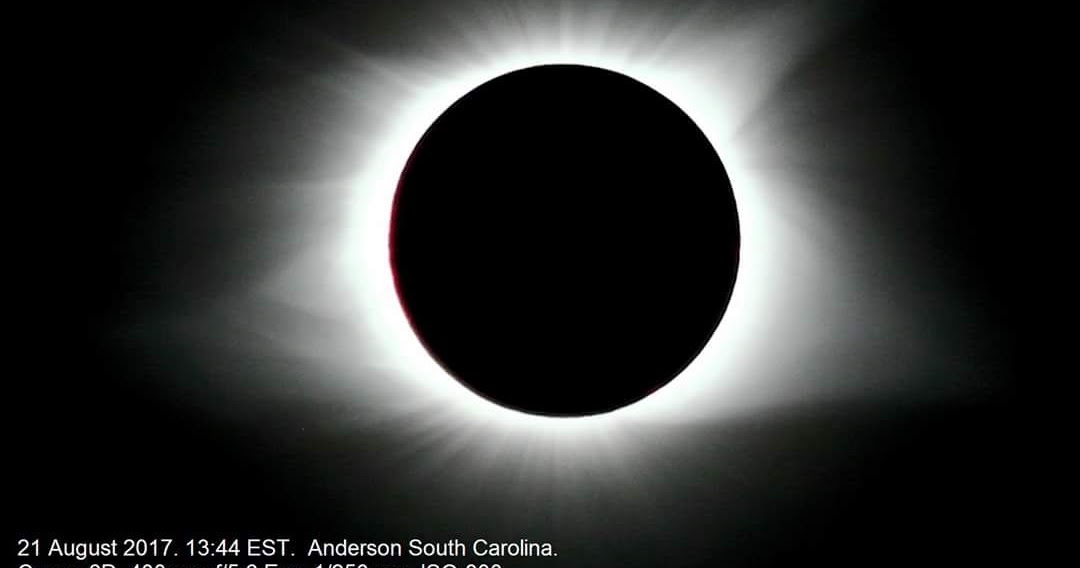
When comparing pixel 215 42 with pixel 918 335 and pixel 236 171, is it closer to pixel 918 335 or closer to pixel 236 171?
pixel 236 171

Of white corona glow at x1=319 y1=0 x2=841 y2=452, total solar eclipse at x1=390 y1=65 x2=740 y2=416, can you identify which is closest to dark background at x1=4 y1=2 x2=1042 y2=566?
white corona glow at x1=319 y1=0 x2=841 y2=452

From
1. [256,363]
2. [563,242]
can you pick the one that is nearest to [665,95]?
[563,242]

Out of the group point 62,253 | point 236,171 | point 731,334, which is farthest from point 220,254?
point 731,334

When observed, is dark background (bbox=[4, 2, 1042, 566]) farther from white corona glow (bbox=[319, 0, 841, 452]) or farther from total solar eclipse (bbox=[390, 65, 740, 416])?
total solar eclipse (bbox=[390, 65, 740, 416])

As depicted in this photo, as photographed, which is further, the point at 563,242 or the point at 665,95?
the point at 665,95

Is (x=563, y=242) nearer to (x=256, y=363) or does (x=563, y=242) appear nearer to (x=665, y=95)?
(x=665, y=95)
